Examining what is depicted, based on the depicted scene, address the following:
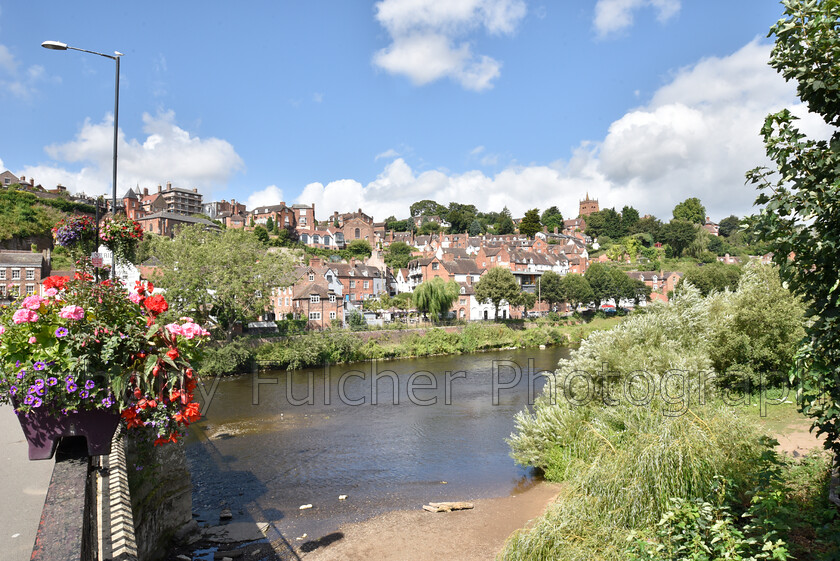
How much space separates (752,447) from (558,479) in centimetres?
786

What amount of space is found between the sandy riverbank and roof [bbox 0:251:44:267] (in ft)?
177

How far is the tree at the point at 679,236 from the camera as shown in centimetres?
11581

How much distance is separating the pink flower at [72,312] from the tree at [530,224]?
12561 cm

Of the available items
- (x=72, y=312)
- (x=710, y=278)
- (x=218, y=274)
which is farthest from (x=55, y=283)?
(x=710, y=278)

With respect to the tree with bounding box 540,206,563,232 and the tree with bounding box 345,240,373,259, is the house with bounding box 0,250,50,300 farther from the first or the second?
the tree with bounding box 540,206,563,232

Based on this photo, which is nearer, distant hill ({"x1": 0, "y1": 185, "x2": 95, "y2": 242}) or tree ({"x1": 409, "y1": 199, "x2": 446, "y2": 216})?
distant hill ({"x1": 0, "y1": 185, "x2": 95, "y2": 242})

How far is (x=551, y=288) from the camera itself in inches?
2940

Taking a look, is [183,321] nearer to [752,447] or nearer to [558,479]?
[752,447]

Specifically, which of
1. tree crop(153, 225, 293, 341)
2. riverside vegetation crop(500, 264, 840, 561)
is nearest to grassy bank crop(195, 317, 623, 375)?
tree crop(153, 225, 293, 341)

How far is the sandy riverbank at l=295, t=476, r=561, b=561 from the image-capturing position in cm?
1359

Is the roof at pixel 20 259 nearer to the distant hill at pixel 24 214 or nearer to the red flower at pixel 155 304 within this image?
the distant hill at pixel 24 214

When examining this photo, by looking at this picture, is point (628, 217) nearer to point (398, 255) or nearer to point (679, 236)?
point (679, 236)

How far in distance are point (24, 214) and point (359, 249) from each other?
53386 mm

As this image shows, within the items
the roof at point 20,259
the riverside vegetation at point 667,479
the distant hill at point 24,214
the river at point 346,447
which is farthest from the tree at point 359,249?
the riverside vegetation at point 667,479
